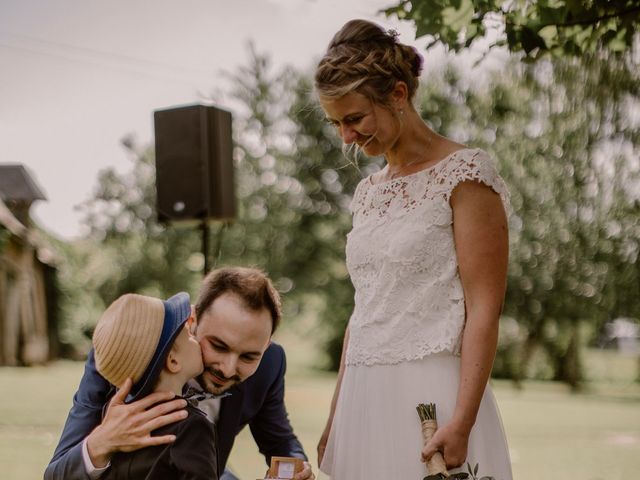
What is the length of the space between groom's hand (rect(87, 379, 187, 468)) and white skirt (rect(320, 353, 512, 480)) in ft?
1.78

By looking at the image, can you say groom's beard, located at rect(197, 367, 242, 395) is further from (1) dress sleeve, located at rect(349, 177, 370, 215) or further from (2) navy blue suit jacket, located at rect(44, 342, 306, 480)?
(1) dress sleeve, located at rect(349, 177, 370, 215)

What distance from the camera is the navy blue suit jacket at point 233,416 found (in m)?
1.95

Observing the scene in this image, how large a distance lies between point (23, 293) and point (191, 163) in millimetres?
15377

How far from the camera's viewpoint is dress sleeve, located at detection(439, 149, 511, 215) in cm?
196

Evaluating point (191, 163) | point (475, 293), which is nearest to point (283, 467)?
point (475, 293)

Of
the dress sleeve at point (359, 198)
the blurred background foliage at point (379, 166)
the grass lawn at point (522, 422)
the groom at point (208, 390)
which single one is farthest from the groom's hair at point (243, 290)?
the blurred background foliage at point (379, 166)

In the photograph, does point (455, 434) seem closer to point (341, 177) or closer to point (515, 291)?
point (515, 291)

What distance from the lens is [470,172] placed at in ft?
6.41

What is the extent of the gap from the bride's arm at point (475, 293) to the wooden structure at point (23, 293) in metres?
17.0

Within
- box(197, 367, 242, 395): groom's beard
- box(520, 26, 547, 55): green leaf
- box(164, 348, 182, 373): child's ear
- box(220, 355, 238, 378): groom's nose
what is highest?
box(520, 26, 547, 55): green leaf

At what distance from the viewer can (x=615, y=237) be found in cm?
1958

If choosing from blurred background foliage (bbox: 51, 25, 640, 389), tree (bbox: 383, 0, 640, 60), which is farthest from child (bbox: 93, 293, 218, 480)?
blurred background foliage (bbox: 51, 25, 640, 389)

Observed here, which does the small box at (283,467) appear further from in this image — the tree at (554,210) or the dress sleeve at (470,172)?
the tree at (554,210)

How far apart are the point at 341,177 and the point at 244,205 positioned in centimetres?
329
